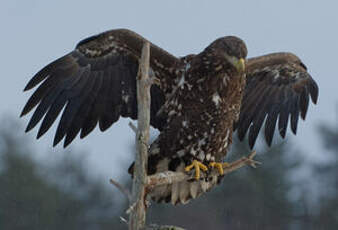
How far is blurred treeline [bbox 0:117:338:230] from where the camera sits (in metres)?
42.4

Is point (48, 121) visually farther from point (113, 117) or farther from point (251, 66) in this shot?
point (251, 66)

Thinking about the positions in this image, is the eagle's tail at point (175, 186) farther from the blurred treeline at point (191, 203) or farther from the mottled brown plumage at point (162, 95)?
the blurred treeline at point (191, 203)

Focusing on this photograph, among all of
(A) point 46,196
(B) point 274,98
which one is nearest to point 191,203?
(A) point 46,196

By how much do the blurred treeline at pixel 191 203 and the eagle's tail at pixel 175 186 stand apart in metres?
30.5

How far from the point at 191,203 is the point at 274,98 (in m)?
31.6

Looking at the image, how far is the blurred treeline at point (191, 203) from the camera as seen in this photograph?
42406mm

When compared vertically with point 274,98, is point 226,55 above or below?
above

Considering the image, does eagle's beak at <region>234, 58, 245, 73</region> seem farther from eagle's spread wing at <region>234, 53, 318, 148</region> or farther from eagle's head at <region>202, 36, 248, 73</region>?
eagle's spread wing at <region>234, 53, 318, 148</region>

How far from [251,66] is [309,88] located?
88cm

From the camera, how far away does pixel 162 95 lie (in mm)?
10742

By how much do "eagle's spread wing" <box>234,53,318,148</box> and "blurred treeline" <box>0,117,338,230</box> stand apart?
95.0 feet

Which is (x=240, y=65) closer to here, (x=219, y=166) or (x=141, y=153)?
(x=219, y=166)

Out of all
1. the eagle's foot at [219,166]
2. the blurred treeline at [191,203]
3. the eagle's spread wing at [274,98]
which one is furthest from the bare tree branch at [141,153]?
the blurred treeline at [191,203]

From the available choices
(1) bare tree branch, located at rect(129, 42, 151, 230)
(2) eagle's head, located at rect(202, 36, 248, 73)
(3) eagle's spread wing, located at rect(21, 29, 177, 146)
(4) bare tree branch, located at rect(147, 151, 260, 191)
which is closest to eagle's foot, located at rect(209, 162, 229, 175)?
(4) bare tree branch, located at rect(147, 151, 260, 191)
